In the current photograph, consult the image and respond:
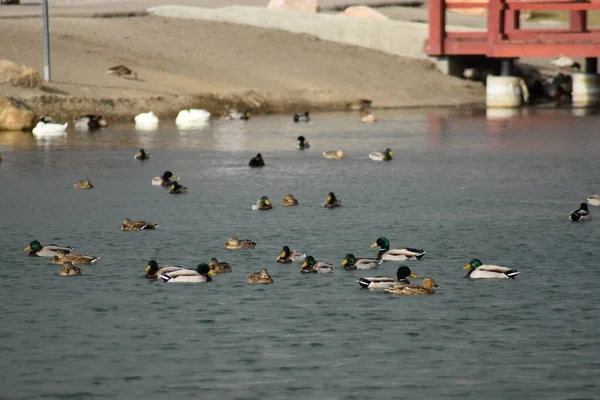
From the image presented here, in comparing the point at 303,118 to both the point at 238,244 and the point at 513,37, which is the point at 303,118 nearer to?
the point at 513,37

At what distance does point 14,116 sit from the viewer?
55.2 metres

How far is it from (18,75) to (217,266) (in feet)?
119

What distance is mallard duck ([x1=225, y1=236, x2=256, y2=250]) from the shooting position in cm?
2712

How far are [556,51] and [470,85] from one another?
353 inches

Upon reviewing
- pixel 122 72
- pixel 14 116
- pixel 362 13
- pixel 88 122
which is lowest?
pixel 88 122

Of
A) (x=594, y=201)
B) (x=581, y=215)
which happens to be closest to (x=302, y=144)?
(x=594, y=201)

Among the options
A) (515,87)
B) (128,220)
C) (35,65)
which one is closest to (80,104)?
(35,65)

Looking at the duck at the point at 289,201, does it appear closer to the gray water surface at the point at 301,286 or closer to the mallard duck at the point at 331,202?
the gray water surface at the point at 301,286

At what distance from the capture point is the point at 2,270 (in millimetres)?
25031

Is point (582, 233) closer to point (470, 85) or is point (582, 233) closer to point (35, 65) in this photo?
point (35, 65)

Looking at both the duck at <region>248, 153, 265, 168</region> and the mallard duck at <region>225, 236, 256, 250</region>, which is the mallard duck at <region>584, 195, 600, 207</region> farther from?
the duck at <region>248, 153, 265, 168</region>

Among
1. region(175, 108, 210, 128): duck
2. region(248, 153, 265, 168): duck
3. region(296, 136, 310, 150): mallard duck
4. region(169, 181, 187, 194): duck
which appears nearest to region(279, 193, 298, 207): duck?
region(169, 181, 187, 194): duck

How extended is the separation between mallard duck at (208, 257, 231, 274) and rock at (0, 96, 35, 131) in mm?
32315

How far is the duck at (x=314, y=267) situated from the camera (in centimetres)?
2417
